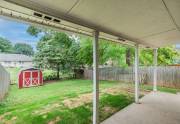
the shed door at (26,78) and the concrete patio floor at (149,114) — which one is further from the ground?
the shed door at (26,78)

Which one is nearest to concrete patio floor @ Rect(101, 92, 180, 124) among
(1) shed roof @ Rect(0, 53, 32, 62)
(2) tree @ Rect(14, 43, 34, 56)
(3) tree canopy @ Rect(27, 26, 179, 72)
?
(3) tree canopy @ Rect(27, 26, 179, 72)

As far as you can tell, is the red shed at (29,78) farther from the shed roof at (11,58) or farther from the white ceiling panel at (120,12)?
the shed roof at (11,58)

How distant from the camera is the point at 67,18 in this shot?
94.1 inches

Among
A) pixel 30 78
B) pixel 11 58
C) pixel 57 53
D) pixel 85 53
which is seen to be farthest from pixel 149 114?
pixel 11 58

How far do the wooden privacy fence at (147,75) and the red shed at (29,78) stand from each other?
16.7ft

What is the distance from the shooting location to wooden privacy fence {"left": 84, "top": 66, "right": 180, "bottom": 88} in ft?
28.3

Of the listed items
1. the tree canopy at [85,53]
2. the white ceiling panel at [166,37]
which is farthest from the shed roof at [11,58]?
the white ceiling panel at [166,37]

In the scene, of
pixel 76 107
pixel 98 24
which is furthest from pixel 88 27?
pixel 76 107

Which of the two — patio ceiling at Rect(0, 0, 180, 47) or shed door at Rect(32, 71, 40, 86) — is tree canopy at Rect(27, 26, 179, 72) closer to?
shed door at Rect(32, 71, 40, 86)

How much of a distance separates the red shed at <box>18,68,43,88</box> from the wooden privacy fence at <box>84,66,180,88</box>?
16.7ft

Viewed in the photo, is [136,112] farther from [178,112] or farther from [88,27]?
[88,27]

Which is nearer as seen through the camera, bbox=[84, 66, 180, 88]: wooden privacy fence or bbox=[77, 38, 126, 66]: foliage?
bbox=[84, 66, 180, 88]: wooden privacy fence

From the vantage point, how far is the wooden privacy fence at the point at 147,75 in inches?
340

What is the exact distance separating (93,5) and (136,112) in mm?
3440
